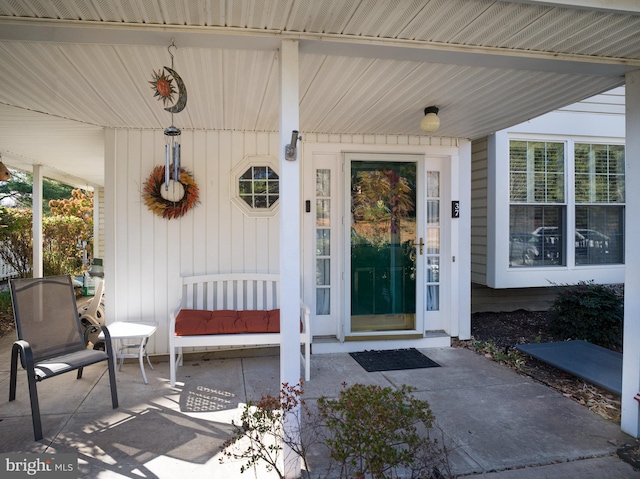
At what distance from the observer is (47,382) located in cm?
376

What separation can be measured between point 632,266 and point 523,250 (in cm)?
298

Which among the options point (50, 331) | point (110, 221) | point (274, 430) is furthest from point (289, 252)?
point (110, 221)

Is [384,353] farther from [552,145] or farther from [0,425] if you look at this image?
[552,145]

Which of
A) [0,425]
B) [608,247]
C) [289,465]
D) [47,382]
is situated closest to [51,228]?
[47,382]

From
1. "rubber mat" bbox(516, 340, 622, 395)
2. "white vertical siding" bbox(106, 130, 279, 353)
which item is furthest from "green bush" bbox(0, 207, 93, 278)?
"rubber mat" bbox(516, 340, 622, 395)

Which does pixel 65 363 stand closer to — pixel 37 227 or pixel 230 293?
pixel 230 293

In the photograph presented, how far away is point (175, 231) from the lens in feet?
14.6

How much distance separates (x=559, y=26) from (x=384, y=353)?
134 inches

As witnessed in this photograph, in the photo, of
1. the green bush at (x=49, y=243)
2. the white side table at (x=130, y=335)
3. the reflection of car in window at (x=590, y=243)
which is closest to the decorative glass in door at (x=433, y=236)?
the reflection of car in window at (x=590, y=243)

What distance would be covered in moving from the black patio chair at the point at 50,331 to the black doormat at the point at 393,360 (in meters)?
2.32

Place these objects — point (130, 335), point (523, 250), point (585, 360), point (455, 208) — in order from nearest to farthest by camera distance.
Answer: point (130, 335)
point (585, 360)
point (455, 208)
point (523, 250)

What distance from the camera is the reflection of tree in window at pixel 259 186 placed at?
15.0 ft

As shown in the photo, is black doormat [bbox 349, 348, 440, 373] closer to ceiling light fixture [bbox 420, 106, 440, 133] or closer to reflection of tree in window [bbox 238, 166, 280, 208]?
reflection of tree in window [bbox 238, 166, 280, 208]

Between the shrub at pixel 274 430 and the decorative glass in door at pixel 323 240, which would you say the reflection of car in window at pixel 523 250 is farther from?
the shrub at pixel 274 430
